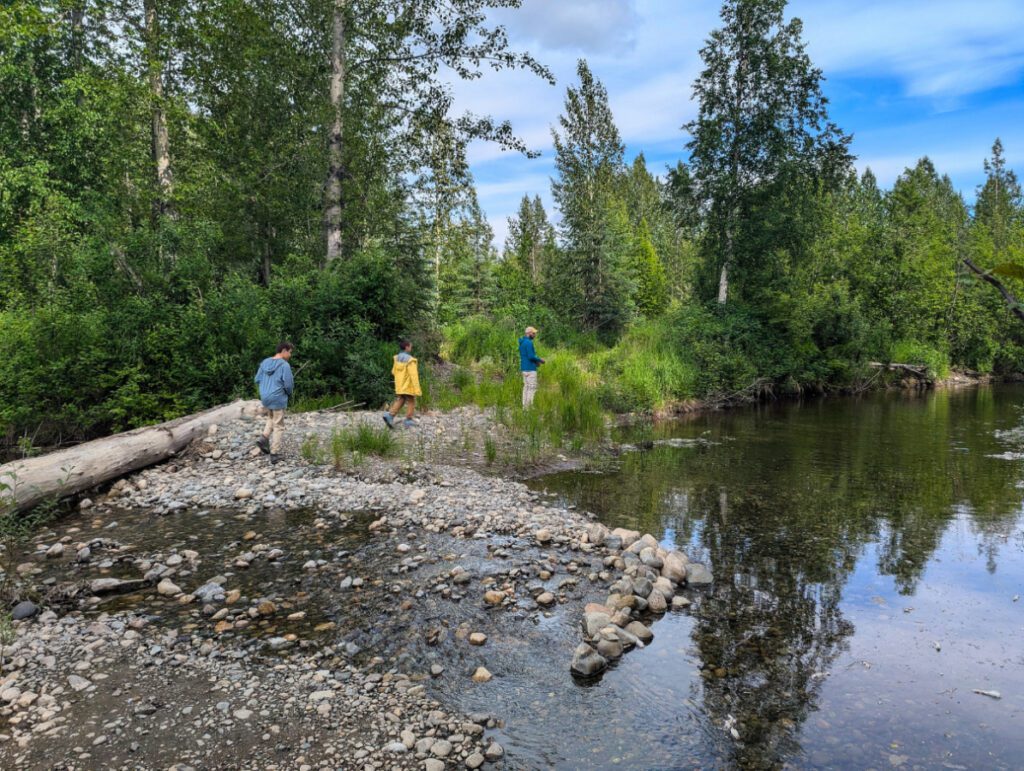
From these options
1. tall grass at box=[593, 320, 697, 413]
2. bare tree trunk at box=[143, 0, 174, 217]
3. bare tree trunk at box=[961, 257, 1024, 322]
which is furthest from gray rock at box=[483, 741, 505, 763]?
bare tree trunk at box=[143, 0, 174, 217]

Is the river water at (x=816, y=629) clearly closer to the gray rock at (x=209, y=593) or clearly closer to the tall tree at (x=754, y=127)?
the gray rock at (x=209, y=593)

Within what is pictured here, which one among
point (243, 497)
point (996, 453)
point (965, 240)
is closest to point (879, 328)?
point (996, 453)

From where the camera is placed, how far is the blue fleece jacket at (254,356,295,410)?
11.1 metres

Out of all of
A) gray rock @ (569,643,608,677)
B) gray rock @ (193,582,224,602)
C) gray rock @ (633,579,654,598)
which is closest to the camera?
gray rock @ (569,643,608,677)

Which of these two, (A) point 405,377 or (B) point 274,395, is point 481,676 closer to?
(B) point 274,395

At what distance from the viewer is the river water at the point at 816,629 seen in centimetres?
442

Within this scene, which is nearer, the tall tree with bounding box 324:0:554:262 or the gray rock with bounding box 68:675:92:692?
the gray rock with bounding box 68:675:92:692

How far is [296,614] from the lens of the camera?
5910mm

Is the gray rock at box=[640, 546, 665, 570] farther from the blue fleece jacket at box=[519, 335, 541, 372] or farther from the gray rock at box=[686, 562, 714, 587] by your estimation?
the blue fleece jacket at box=[519, 335, 541, 372]

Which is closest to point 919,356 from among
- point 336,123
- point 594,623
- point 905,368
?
point 905,368

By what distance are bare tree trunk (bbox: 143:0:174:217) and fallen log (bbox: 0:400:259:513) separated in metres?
8.94

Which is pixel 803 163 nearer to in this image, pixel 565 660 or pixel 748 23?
pixel 748 23

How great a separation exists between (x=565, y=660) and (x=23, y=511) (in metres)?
7.89

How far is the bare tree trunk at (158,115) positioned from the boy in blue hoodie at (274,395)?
9854 mm
